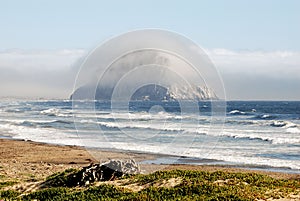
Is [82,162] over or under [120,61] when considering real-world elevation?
under

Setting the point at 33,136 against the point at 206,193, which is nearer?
the point at 206,193

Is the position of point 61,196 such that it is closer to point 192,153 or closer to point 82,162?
point 82,162

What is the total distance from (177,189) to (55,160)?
24.1m

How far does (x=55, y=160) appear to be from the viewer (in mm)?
39250

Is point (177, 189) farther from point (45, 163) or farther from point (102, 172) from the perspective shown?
point (45, 163)

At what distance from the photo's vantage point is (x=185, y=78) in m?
20.8

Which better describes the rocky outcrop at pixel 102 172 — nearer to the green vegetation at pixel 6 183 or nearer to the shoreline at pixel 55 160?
the green vegetation at pixel 6 183

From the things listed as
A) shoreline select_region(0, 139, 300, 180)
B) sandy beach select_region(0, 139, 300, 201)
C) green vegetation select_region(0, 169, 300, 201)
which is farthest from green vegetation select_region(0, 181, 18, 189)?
shoreline select_region(0, 139, 300, 180)

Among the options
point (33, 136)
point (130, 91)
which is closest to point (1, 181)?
point (130, 91)

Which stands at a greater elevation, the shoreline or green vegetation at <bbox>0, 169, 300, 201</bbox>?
green vegetation at <bbox>0, 169, 300, 201</bbox>

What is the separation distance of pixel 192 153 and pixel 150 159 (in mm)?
5596

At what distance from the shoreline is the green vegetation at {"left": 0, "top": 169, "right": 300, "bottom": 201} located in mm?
8926

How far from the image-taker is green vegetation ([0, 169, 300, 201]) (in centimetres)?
1616

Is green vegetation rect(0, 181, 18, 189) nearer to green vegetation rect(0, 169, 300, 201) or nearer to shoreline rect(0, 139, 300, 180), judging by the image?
green vegetation rect(0, 169, 300, 201)
